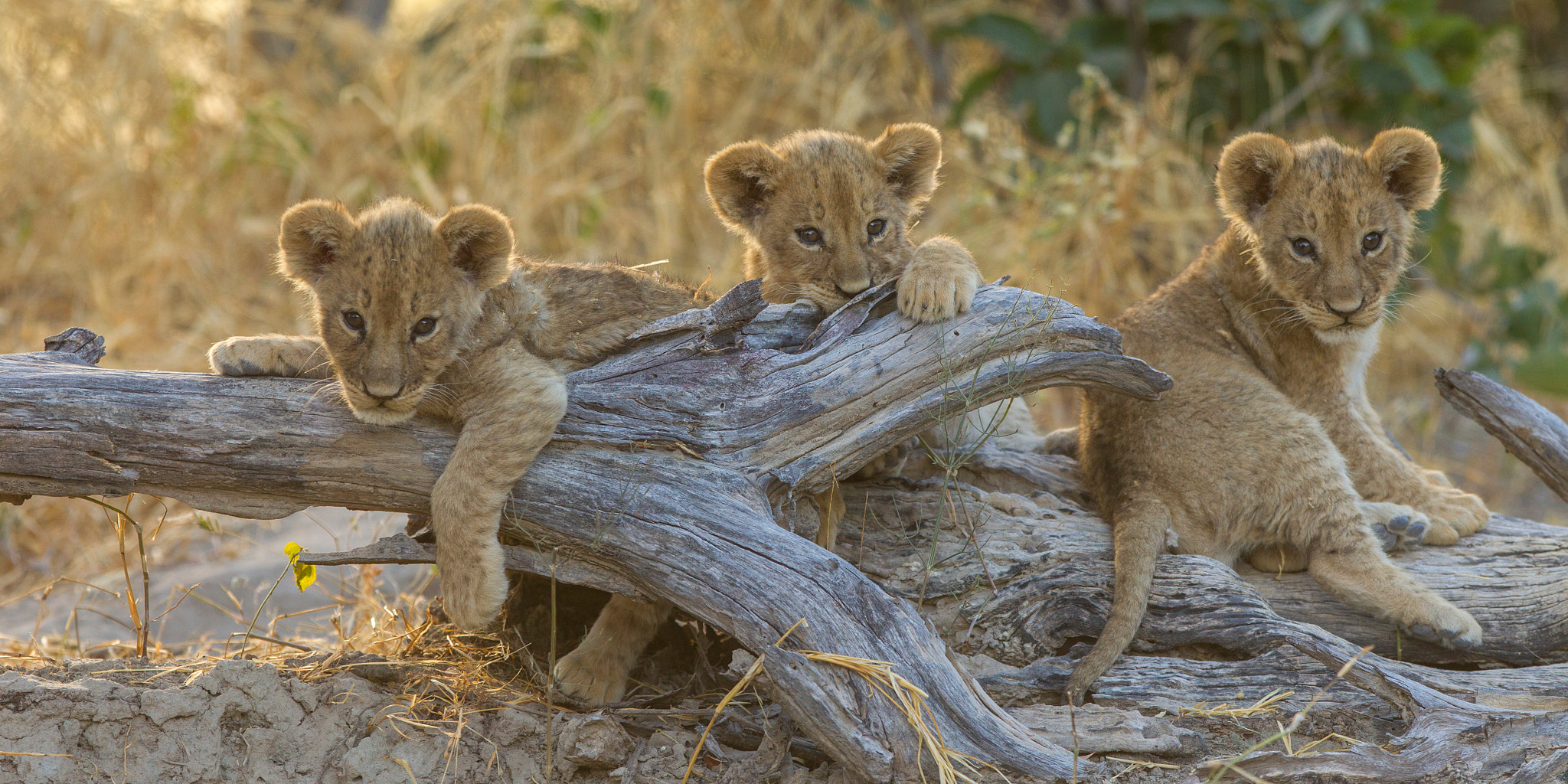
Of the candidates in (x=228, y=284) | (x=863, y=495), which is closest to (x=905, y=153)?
(x=863, y=495)

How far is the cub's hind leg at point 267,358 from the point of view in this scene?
346 cm

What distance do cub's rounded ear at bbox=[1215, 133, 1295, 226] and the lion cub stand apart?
257cm

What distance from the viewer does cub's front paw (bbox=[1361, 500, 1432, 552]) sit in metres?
4.14

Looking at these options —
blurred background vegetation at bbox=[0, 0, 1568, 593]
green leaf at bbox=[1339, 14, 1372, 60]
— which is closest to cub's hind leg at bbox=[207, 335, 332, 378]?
blurred background vegetation at bbox=[0, 0, 1568, 593]

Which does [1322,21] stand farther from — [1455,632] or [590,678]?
[590,678]

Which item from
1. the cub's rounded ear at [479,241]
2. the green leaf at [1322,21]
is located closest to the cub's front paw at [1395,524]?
the cub's rounded ear at [479,241]

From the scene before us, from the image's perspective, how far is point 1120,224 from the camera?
773 cm

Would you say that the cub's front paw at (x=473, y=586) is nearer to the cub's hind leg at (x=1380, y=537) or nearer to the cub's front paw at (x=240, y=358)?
the cub's front paw at (x=240, y=358)

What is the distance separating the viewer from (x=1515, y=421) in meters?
4.10

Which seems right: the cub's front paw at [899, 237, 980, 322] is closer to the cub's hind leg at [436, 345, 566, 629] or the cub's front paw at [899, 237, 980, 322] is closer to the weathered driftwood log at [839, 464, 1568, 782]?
the weathered driftwood log at [839, 464, 1568, 782]

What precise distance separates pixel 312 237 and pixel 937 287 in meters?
1.83

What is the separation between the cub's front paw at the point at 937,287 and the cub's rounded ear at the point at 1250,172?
1228mm

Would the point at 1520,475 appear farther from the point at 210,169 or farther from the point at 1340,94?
the point at 210,169

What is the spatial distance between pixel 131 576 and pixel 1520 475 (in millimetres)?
7891
